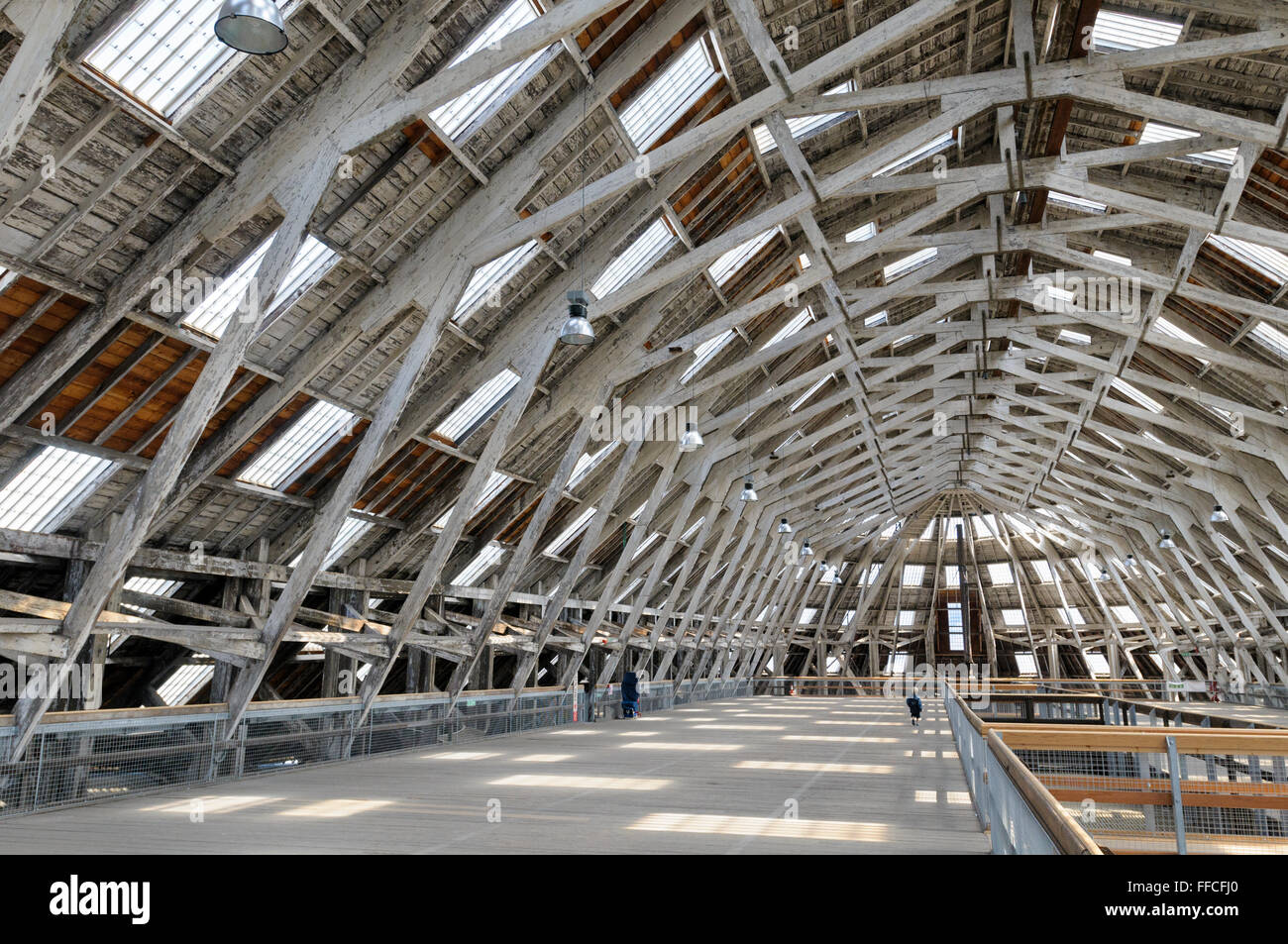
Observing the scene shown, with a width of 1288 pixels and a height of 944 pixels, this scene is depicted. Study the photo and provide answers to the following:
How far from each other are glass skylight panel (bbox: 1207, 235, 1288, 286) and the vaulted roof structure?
61mm

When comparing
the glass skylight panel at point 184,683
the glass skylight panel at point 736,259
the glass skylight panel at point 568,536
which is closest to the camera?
the glass skylight panel at point 736,259

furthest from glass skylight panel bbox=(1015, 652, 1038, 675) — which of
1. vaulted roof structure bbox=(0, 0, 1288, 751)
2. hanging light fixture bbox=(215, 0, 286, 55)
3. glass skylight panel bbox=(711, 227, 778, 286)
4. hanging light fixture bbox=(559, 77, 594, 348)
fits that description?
hanging light fixture bbox=(215, 0, 286, 55)

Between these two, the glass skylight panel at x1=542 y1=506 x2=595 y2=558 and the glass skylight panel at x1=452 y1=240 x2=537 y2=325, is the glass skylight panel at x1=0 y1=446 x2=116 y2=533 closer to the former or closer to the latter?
the glass skylight panel at x1=452 y1=240 x2=537 y2=325

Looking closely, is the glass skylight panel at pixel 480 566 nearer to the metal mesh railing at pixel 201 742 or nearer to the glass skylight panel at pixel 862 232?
the metal mesh railing at pixel 201 742

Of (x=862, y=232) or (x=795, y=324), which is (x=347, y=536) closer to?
(x=795, y=324)

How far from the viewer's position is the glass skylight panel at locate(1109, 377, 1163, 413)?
2014cm

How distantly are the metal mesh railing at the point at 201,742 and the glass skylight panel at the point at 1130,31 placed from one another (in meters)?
12.8

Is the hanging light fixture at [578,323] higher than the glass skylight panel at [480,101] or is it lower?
lower

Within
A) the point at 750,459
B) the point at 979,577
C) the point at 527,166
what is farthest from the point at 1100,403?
the point at 979,577

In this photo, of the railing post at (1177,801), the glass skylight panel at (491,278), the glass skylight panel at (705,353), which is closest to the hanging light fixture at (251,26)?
the glass skylight panel at (491,278)

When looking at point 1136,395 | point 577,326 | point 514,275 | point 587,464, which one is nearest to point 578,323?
point 577,326

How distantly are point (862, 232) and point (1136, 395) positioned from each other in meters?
9.12

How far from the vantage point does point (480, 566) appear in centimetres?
1841

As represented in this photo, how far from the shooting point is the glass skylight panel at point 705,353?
54.8 ft
